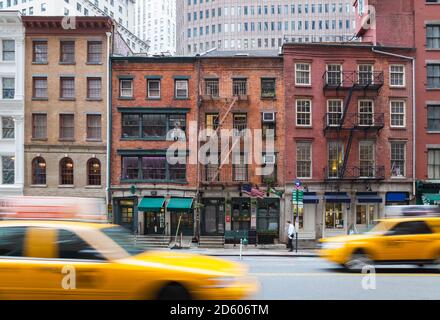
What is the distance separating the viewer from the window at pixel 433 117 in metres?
32.2

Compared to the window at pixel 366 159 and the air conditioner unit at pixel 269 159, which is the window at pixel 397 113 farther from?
the air conditioner unit at pixel 269 159

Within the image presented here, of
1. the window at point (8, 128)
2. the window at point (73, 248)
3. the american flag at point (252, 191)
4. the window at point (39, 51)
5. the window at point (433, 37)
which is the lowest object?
the american flag at point (252, 191)

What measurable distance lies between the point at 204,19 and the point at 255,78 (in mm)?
97488

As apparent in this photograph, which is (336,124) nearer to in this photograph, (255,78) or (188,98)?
(255,78)

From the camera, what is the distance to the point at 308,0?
123312 mm

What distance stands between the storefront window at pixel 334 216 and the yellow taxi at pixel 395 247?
718 inches

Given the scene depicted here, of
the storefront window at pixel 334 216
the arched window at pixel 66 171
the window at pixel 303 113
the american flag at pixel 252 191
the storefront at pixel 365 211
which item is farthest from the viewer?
the arched window at pixel 66 171

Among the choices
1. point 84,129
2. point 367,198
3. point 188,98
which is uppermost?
point 188,98

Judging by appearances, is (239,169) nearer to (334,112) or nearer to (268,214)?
(268,214)

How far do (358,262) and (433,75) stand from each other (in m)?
24.1

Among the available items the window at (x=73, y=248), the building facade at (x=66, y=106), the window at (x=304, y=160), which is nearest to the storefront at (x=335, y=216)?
the window at (x=304, y=160)

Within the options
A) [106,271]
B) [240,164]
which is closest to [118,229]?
[106,271]

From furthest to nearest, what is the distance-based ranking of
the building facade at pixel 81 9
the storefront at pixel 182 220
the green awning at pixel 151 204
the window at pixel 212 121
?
the building facade at pixel 81 9, the window at pixel 212 121, the storefront at pixel 182 220, the green awning at pixel 151 204

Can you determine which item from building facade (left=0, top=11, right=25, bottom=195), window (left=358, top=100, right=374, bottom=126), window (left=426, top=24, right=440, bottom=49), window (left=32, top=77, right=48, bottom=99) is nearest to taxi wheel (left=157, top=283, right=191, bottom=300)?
window (left=358, top=100, right=374, bottom=126)
